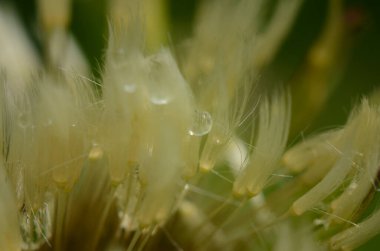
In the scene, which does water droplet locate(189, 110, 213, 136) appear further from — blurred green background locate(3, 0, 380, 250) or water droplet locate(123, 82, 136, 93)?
blurred green background locate(3, 0, 380, 250)

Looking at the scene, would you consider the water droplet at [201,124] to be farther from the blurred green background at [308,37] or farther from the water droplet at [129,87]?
the blurred green background at [308,37]

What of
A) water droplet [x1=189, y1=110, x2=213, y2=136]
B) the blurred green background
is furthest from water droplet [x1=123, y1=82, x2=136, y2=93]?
the blurred green background

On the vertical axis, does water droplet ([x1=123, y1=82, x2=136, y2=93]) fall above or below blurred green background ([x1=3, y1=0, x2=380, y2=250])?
above

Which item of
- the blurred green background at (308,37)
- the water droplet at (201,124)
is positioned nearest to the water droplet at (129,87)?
the water droplet at (201,124)

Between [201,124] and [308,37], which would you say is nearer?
[201,124]

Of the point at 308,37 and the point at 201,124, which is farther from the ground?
the point at 201,124

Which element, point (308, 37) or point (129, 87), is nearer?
point (129, 87)

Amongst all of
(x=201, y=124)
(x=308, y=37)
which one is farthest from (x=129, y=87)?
(x=308, y=37)

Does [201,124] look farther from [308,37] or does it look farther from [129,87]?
[308,37]

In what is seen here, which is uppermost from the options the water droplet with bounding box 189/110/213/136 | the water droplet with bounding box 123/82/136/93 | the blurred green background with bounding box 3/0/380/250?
the water droplet with bounding box 123/82/136/93

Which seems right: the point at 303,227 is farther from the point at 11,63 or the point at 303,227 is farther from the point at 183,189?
the point at 11,63
